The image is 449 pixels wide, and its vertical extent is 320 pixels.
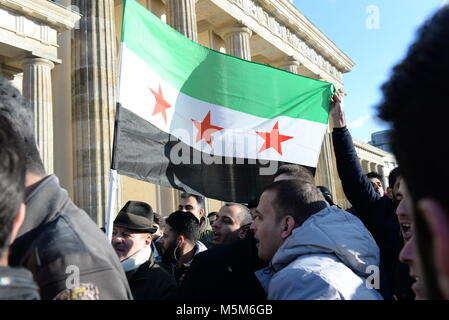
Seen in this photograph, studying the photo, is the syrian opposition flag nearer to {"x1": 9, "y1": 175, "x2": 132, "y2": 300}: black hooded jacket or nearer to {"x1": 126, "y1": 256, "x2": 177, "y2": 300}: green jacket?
{"x1": 126, "y1": 256, "x2": 177, "y2": 300}: green jacket

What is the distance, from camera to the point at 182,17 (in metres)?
14.3

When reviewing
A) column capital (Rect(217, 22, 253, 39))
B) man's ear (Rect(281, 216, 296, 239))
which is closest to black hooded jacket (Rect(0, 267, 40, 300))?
man's ear (Rect(281, 216, 296, 239))

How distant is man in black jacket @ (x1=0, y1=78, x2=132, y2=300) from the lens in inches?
53.8

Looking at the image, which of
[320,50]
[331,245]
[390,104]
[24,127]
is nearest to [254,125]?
[331,245]

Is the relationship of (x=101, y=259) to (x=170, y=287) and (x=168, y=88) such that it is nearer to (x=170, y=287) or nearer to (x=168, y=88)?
(x=170, y=287)

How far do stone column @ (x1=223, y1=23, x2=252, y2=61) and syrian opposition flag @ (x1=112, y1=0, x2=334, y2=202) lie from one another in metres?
13.1

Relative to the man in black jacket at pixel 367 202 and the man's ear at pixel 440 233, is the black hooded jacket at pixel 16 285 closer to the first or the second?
the man's ear at pixel 440 233

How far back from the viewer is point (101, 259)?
1484 mm

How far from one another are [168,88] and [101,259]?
10.6 feet

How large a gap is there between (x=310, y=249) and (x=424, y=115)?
4.98 ft

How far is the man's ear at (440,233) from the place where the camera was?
0.65m

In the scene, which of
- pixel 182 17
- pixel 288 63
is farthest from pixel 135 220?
pixel 288 63
